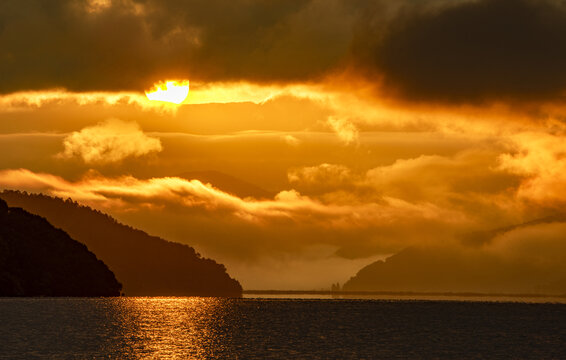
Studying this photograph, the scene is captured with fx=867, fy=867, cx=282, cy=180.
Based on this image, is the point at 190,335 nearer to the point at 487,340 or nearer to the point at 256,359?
the point at 256,359

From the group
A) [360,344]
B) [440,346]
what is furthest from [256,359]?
[440,346]

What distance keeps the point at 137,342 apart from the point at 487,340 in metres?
79.1

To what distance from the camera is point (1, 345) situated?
143750 millimetres

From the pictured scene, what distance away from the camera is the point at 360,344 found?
165 meters

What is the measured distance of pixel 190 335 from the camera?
181000 mm

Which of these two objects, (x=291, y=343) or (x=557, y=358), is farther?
(x=291, y=343)

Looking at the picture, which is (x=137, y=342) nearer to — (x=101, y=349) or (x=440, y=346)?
(x=101, y=349)

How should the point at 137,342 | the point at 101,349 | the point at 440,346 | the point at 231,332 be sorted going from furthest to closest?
the point at 231,332
the point at 440,346
the point at 137,342
the point at 101,349

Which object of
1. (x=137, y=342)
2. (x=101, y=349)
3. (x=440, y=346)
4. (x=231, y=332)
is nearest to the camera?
(x=101, y=349)

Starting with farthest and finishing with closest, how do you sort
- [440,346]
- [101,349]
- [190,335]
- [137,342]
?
1. [190,335]
2. [440,346]
3. [137,342]
4. [101,349]

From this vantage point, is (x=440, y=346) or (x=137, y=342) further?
(x=440, y=346)

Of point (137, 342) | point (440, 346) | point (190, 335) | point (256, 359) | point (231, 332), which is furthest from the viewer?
point (231, 332)

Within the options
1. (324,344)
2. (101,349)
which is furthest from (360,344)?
(101,349)

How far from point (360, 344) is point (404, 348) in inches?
367
